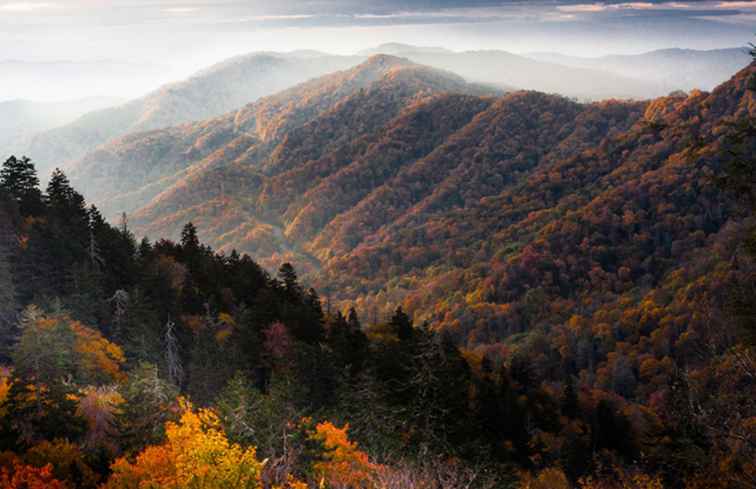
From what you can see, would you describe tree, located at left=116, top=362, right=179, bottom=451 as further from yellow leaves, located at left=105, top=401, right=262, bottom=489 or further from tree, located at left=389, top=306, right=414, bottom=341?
tree, located at left=389, top=306, right=414, bottom=341

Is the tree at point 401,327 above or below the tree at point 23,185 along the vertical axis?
below

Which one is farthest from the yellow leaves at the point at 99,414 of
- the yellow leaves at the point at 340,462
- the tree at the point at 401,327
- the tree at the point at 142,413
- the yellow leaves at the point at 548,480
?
the tree at the point at 401,327

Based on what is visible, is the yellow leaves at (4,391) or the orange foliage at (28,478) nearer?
the orange foliage at (28,478)

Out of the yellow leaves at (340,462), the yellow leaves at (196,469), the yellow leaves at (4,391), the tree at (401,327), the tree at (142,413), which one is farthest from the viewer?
the tree at (401,327)

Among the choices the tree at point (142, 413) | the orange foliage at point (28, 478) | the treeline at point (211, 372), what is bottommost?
the treeline at point (211, 372)

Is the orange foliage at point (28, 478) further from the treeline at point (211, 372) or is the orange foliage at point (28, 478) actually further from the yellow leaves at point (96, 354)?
the yellow leaves at point (96, 354)

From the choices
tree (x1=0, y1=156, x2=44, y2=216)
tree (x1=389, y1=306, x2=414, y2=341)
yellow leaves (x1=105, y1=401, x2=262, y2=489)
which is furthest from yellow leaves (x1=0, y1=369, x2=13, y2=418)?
tree (x1=389, y1=306, x2=414, y2=341)

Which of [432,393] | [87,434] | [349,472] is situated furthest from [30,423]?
[432,393]

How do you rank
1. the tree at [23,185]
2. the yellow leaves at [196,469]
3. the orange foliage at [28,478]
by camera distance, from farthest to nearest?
1. the tree at [23,185]
2. the orange foliage at [28,478]
3. the yellow leaves at [196,469]

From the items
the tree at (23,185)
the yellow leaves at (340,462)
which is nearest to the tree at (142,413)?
the yellow leaves at (340,462)
